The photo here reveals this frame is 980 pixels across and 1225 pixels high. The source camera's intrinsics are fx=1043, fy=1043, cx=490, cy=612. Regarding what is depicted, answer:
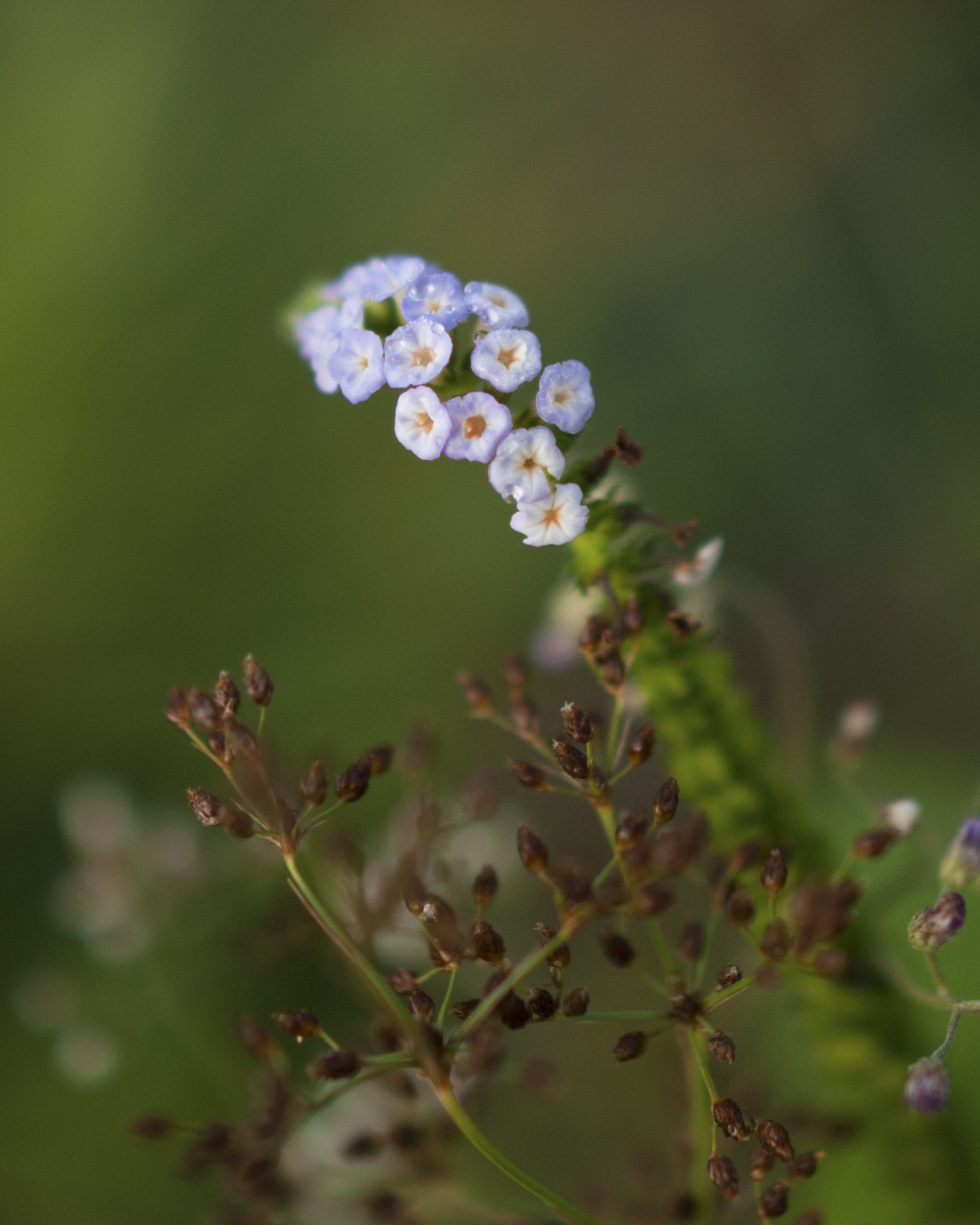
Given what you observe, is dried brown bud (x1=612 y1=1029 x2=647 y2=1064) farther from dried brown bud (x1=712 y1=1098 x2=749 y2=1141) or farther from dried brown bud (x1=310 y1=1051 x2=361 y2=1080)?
dried brown bud (x1=310 y1=1051 x2=361 y2=1080)

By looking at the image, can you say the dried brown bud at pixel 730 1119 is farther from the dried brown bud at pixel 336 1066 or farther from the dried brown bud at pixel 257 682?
the dried brown bud at pixel 257 682

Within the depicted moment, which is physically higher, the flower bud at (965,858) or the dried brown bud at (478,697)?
the dried brown bud at (478,697)

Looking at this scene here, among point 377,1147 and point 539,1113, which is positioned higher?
point 377,1147

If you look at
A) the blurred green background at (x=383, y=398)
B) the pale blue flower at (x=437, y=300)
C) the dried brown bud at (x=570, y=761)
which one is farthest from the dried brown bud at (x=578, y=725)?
the blurred green background at (x=383, y=398)

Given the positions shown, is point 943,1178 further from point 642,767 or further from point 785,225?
point 785,225

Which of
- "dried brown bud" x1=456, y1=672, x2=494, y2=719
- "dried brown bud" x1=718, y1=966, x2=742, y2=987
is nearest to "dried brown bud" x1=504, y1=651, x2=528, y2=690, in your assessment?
"dried brown bud" x1=456, y1=672, x2=494, y2=719

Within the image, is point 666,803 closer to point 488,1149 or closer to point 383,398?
point 488,1149

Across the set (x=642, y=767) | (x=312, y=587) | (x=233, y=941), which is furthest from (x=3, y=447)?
(x=642, y=767)
